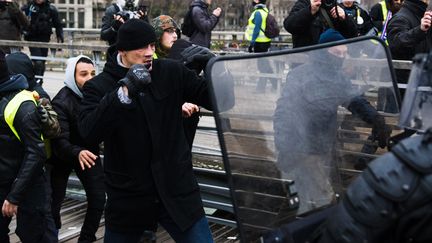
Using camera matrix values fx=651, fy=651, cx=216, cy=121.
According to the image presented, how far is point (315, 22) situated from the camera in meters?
6.14

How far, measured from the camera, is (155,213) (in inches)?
141

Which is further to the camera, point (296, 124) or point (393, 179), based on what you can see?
point (296, 124)

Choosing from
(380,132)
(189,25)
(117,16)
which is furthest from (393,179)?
(189,25)

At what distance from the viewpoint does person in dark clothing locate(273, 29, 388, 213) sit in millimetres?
2594

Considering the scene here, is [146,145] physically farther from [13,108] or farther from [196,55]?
[13,108]

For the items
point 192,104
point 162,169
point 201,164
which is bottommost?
point 201,164

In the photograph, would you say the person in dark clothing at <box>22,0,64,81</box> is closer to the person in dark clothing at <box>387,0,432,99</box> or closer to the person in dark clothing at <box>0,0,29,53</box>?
the person in dark clothing at <box>0,0,29,53</box>

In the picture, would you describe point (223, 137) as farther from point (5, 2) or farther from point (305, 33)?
point (5, 2)

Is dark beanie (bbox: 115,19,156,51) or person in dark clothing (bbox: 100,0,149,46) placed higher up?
dark beanie (bbox: 115,19,156,51)

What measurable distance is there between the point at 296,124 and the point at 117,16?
5.28 metres

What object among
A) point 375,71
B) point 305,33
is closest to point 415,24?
point 305,33

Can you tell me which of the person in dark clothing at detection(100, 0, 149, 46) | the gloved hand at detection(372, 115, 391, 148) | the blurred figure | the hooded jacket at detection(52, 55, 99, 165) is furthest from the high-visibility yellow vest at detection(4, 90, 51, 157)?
the blurred figure

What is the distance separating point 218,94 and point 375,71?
88 centimetres

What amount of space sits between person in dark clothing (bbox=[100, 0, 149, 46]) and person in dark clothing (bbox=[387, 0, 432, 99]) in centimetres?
308
